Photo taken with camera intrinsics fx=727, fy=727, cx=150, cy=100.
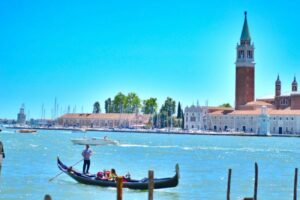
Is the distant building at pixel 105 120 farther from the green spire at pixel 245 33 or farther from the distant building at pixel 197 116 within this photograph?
the green spire at pixel 245 33

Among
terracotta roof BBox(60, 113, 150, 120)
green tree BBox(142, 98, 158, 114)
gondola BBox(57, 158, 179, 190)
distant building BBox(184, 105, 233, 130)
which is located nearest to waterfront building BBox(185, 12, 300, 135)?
distant building BBox(184, 105, 233, 130)

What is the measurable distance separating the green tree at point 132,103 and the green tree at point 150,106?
1.58 m

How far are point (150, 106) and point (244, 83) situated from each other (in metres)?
29.5

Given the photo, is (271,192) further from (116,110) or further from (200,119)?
(116,110)

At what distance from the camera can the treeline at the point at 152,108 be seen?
141m

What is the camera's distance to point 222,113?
132m

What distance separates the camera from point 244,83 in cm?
12288

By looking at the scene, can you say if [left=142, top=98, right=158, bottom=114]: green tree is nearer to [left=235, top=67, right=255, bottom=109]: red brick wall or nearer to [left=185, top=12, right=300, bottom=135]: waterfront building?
[left=185, top=12, right=300, bottom=135]: waterfront building

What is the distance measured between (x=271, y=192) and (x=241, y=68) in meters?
101

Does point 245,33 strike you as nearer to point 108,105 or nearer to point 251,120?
point 251,120

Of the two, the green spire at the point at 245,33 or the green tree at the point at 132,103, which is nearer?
the green spire at the point at 245,33

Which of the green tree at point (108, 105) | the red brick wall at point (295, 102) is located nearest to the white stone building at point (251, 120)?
the red brick wall at point (295, 102)

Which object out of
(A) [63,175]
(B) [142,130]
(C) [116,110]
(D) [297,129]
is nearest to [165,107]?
(B) [142,130]

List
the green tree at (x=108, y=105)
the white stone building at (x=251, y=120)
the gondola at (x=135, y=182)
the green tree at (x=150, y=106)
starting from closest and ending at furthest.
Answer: the gondola at (x=135, y=182) < the white stone building at (x=251, y=120) < the green tree at (x=150, y=106) < the green tree at (x=108, y=105)
